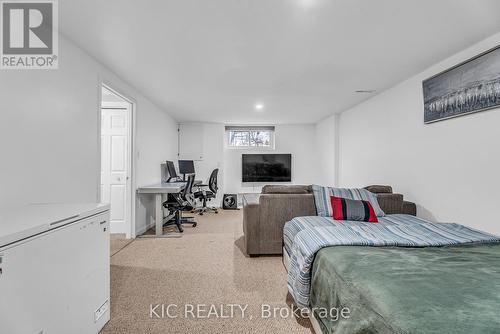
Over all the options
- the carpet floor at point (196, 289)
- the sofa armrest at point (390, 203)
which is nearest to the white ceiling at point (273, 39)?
the sofa armrest at point (390, 203)

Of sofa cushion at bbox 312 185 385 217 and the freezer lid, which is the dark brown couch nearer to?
sofa cushion at bbox 312 185 385 217

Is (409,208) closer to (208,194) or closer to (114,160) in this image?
(208,194)

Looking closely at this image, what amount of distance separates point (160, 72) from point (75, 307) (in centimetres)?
257

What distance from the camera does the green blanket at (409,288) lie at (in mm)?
837

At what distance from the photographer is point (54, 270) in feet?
3.99

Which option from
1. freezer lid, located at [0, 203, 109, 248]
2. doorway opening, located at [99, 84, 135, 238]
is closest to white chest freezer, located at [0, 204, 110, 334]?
freezer lid, located at [0, 203, 109, 248]

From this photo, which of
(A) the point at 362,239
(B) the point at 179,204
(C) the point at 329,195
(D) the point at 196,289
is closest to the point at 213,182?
(B) the point at 179,204

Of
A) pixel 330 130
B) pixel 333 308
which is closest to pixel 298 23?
pixel 333 308

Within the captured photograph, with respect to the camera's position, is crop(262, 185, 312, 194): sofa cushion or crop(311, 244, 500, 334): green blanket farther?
crop(262, 185, 312, 194): sofa cushion

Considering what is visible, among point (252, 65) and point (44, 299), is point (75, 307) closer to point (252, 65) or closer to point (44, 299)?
point (44, 299)

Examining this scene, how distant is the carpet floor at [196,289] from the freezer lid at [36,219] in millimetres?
865

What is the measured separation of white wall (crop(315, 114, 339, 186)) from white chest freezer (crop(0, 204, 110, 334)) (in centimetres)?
482

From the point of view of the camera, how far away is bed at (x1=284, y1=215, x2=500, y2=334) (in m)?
0.86

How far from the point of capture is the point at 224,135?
6582 millimetres
